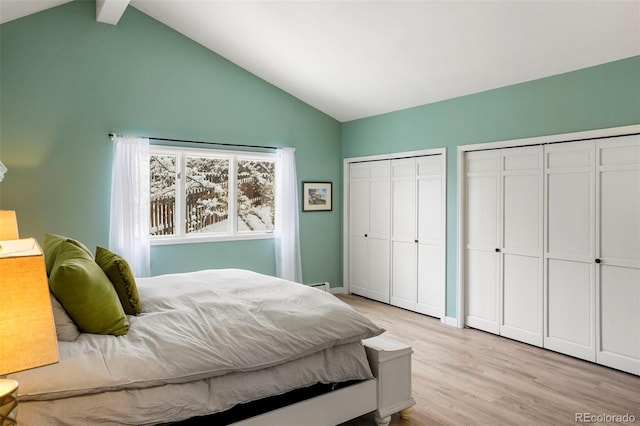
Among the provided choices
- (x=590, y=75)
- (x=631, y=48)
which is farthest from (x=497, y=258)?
(x=631, y=48)

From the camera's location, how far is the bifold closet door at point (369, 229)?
219 inches

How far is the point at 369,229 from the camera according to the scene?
5.80 m

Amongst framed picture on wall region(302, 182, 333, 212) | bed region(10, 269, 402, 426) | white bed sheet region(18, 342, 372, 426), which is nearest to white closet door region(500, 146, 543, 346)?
bed region(10, 269, 402, 426)

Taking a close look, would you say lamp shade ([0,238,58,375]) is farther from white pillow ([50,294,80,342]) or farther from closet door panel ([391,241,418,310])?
closet door panel ([391,241,418,310])

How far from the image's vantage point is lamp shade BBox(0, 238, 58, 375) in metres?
0.95

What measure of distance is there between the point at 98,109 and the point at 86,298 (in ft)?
9.96

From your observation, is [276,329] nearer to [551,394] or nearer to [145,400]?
[145,400]

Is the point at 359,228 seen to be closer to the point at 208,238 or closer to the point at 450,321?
the point at 450,321

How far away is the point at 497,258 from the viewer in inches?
169

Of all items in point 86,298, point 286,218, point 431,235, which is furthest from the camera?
point 286,218

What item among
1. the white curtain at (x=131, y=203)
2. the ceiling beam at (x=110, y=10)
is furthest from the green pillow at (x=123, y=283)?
the ceiling beam at (x=110, y=10)

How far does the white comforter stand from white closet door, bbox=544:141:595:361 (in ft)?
7.18

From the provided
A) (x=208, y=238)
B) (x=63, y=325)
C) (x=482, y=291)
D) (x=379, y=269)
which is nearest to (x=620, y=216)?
(x=482, y=291)

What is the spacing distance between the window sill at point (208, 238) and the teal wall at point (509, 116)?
1.80 metres
